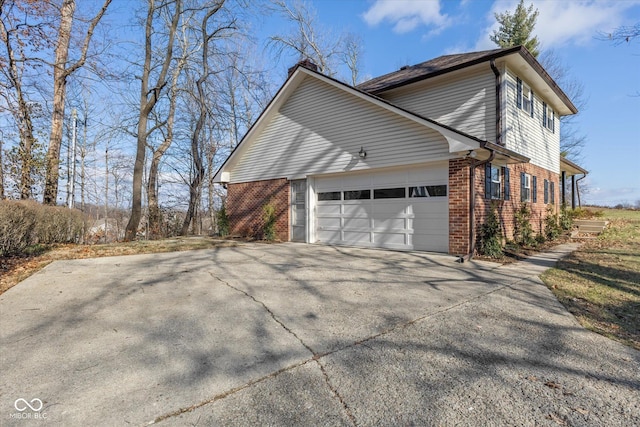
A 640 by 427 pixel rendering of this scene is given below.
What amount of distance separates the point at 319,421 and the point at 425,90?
34.3 ft

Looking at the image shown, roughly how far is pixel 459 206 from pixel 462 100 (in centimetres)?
358

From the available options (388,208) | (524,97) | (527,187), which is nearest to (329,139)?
(388,208)

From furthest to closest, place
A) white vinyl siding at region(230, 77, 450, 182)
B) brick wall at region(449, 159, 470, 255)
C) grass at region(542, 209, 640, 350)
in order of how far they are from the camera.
Result: white vinyl siding at region(230, 77, 450, 182)
brick wall at region(449, 159, 470, 255)
grass at region(542, 209, 640, 350)

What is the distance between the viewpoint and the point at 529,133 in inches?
434

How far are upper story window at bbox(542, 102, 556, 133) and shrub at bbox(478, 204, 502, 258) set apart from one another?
23.6ft

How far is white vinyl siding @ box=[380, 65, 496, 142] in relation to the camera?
9094 mm

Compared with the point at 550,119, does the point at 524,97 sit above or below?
below

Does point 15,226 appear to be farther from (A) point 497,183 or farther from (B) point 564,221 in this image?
(B) point 564,221

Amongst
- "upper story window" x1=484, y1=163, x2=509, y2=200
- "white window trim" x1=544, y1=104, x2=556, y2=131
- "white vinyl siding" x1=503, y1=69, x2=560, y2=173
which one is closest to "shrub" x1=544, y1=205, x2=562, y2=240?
"white vinyl siding" x1=503, y1=69, x2=560, y2=173

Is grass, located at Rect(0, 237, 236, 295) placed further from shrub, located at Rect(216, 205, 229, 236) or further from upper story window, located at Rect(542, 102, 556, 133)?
upper story window, located at Rect(542, 102, 556, 133)

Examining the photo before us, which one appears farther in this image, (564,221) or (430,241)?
(564,221)

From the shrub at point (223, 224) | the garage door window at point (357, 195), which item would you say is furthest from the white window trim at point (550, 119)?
the shrub at point (223, 224)

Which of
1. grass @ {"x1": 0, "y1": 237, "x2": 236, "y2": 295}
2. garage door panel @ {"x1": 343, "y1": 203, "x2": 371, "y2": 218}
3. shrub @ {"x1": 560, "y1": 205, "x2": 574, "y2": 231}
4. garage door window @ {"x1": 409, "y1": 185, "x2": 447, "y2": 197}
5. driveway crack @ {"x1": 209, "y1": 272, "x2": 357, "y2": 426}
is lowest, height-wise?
driveway crack @ {"x1": 209, "y1": 272, "x2": 357, "y2": 426}

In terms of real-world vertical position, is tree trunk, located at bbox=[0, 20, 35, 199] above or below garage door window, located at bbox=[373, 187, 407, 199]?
above
